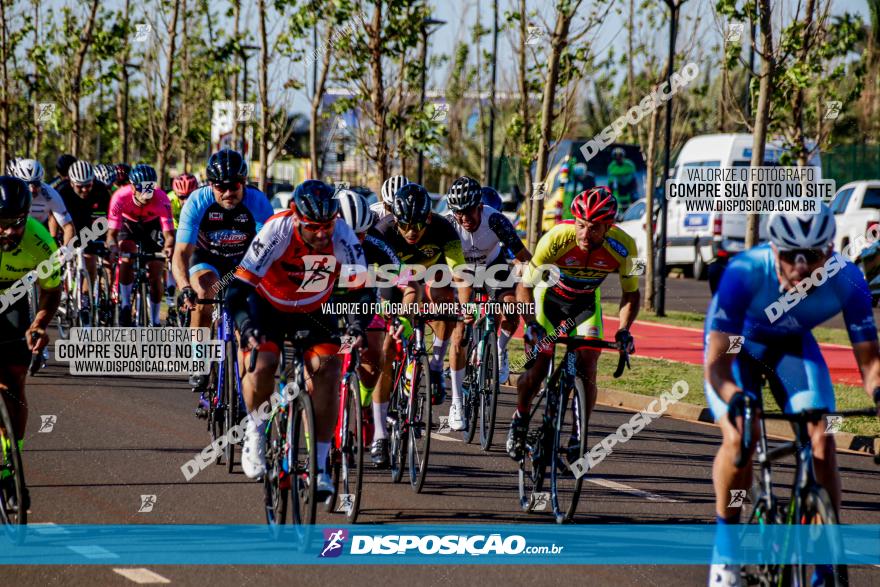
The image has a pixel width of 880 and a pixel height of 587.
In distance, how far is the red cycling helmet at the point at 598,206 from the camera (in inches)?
307

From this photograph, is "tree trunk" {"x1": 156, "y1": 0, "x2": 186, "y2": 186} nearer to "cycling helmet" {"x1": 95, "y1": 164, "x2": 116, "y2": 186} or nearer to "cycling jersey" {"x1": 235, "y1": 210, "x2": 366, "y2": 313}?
"cycling helmet" {"x1": 95, "y1": 164, "x2": 116, "y2": 186}

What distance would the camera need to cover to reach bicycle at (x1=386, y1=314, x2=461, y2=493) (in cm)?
816

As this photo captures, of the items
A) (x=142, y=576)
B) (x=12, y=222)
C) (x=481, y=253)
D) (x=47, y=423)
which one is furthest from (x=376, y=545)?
(x=47, y=423)

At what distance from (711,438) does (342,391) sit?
413 cm

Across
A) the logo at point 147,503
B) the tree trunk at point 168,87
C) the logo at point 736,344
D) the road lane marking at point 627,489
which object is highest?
the tree trunk at point 168,87

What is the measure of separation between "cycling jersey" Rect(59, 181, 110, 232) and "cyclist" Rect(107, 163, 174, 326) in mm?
907

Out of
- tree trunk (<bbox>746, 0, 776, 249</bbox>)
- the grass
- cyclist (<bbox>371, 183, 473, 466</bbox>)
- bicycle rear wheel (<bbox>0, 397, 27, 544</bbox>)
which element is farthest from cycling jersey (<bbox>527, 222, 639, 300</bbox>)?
tree trunk (<bbox>746, 0, 776, 249</bbox>)

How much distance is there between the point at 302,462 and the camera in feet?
21.9

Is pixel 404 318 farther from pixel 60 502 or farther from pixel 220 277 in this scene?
pixel 60 502

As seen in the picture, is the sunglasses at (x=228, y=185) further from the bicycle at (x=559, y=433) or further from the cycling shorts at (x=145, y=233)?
the cycling shorts at (x=145, y=233)

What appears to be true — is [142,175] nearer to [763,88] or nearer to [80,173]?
[80,173]

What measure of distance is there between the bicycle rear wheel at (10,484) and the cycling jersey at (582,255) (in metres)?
3.63

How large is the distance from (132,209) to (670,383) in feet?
22.1

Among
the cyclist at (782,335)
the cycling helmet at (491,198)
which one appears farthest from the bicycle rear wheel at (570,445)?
the cycling helmet at (491,198)
